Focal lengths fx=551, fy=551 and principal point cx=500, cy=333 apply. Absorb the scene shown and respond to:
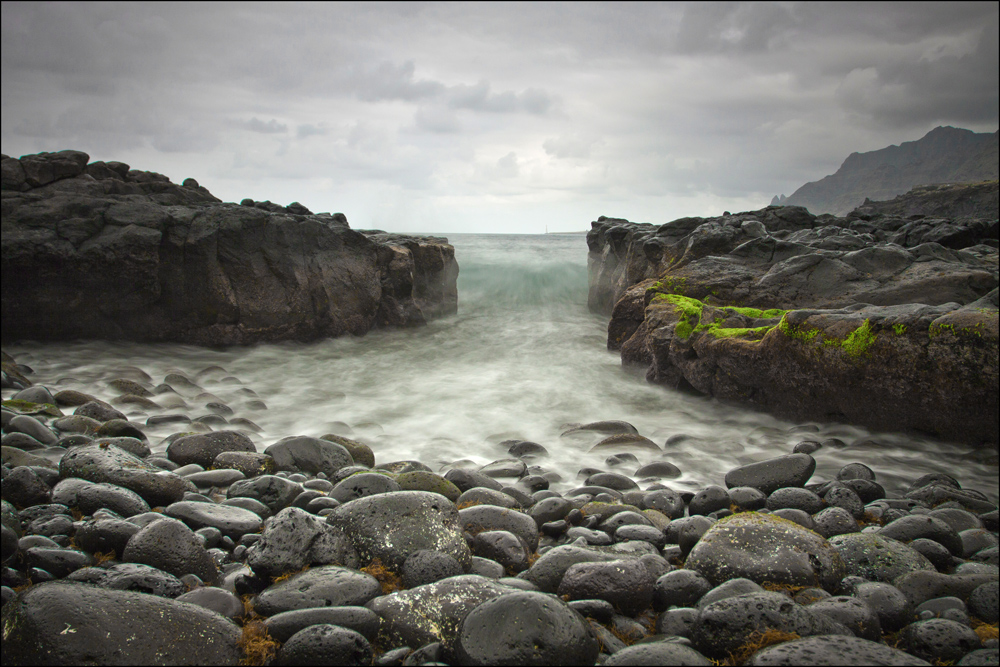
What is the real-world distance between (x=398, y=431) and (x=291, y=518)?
370cm

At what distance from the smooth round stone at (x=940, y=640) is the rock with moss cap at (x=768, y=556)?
1.43 ft

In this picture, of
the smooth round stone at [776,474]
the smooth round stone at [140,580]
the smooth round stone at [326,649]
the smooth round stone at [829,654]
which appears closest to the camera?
the smooth round stone at [829,654]

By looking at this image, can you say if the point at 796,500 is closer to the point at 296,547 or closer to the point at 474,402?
the point at 296,547

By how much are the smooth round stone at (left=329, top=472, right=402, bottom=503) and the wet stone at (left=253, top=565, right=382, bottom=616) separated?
98 cm

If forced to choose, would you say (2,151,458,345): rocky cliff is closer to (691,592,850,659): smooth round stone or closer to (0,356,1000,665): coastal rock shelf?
(0,356,1000,665): coastal rock shelf

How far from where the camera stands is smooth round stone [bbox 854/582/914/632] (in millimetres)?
2428

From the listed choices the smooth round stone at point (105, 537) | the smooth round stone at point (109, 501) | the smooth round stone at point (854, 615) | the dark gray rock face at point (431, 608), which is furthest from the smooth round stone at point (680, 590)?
the smooth round stone at point (109, 501)

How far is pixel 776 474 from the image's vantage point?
166 inches

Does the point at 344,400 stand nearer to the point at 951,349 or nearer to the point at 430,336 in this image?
the point at 430,336

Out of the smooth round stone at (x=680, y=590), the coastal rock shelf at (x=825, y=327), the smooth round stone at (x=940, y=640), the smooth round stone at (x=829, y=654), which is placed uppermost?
the coastal rock shelf at (x=825, y=327)

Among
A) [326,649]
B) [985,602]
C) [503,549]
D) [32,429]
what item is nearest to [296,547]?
[326,649]

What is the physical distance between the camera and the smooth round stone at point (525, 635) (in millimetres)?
1971

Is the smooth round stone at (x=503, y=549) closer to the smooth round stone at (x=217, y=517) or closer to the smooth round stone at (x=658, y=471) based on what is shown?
the smooth round stone at (x=217, y=517)

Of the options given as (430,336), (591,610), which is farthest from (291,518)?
(430,336)
